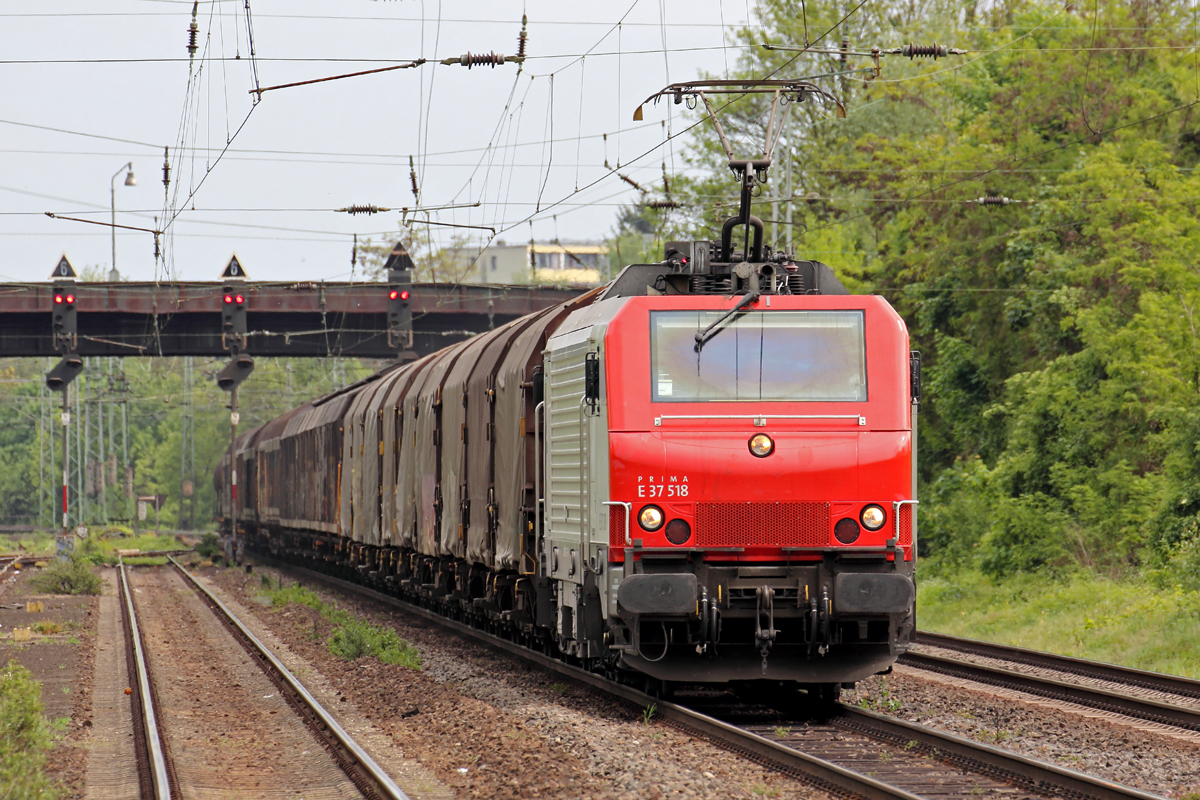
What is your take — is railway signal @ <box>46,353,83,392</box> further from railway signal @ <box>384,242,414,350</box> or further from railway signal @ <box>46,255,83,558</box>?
railway signal @ <box>384,242,414,350</box>

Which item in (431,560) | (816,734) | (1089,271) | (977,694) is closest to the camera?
(816,734)

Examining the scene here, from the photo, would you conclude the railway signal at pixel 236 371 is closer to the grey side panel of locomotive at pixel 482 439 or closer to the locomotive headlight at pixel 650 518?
Answer: the grey side panel of locomotive at pixel 482 439

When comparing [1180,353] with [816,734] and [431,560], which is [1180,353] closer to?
[431,560]

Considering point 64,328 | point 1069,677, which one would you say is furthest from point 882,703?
point 64,328

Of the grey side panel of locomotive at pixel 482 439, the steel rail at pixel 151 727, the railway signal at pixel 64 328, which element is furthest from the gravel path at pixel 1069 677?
the railway signal at pixel 64 328

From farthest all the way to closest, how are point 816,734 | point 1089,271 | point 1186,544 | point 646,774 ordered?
point 1089,271 < point 1186,544 < point 816,734 < point 646,774

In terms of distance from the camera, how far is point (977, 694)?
12680 mm

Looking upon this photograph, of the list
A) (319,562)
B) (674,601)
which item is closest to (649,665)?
(674,601)

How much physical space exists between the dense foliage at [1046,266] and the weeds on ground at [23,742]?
14137 mm

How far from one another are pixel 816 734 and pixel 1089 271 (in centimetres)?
1793

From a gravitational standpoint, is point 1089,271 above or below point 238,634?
above

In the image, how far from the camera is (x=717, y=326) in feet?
36.1

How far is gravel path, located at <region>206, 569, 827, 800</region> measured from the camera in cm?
855

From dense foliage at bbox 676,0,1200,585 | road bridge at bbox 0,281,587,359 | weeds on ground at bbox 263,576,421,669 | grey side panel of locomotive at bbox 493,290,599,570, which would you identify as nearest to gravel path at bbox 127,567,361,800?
weeds on ground at bbox 263,576,421,669
